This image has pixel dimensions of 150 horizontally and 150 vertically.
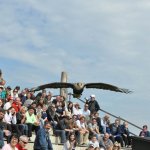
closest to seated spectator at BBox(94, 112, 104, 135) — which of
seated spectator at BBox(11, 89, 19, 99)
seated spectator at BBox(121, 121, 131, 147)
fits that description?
seated spectator at BBox(121, 121, 131, 147)

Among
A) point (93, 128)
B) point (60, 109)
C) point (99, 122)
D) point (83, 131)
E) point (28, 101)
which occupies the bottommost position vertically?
point (83, 131)

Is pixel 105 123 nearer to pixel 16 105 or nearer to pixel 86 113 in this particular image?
pixel 86 113

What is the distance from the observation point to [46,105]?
54.4 feet

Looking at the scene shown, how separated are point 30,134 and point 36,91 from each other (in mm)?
4442

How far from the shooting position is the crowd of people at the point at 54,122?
12359 millimetres

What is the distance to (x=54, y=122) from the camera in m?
15.3

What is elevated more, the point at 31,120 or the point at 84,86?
the point at 84,86

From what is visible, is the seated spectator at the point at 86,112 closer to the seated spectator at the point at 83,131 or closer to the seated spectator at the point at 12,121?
the seated spectator at the point at 83,131

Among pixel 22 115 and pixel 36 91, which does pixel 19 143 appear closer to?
pixel 22 115

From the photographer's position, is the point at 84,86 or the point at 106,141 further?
the point at 84,86

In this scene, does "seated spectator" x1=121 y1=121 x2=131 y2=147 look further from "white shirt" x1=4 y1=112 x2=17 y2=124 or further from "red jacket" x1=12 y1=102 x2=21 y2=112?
"white shirt" x1=4 y1=112 x2=17 y2=124

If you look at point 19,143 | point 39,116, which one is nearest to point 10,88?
point 39,116

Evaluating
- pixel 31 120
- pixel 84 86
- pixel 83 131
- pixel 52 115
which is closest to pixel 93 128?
pixel 83 131

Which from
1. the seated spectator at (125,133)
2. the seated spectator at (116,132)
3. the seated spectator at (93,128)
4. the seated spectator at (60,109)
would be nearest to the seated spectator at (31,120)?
the seated spectator at (60,109)
